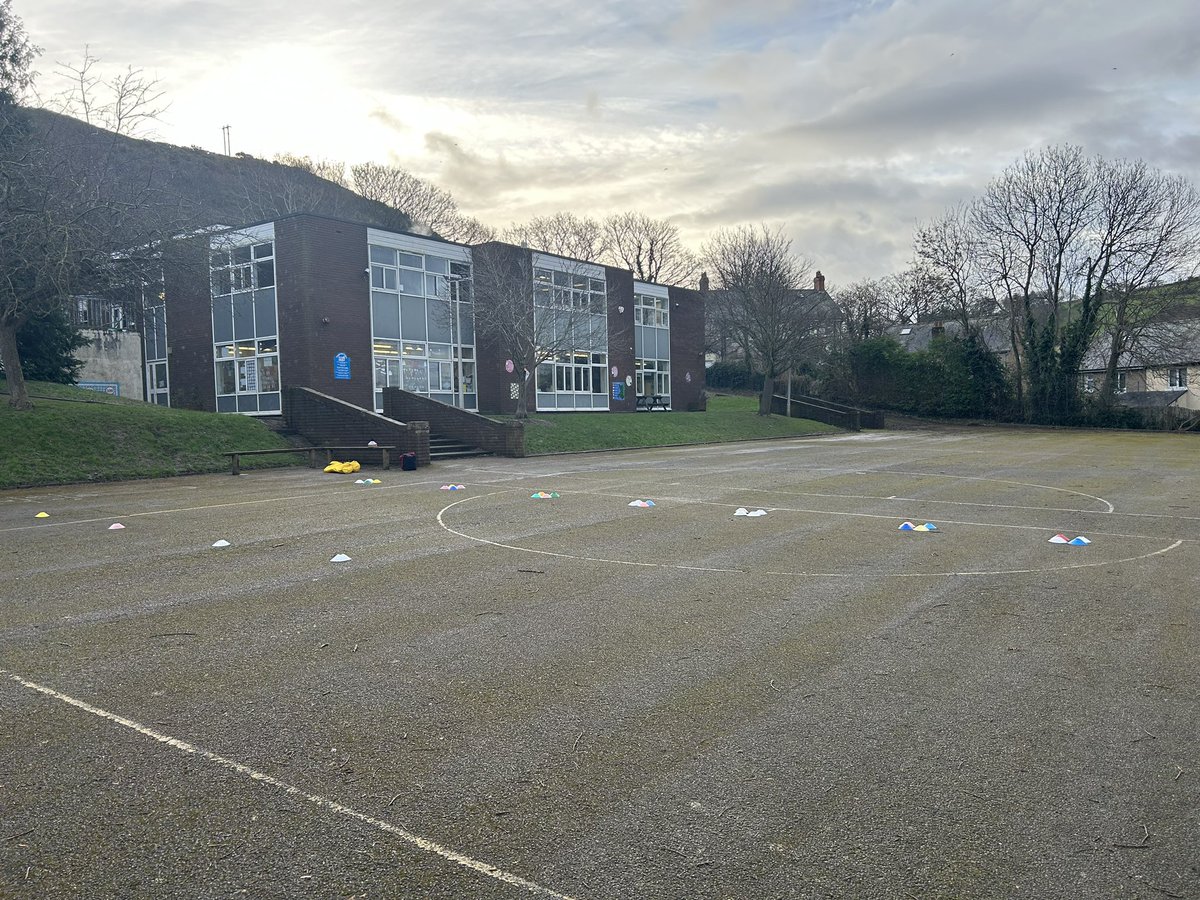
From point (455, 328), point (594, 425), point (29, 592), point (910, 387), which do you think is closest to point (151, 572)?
point (29, 592)

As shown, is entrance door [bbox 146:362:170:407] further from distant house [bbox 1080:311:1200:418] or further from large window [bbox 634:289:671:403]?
distant house [bbox 1080:311:1200:418]

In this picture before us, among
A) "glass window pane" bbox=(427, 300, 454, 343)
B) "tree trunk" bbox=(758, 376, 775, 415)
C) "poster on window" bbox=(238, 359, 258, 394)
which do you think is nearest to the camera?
"poster on window" bbox=(238, 359, 258, 394)

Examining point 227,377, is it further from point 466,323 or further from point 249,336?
point 466,323

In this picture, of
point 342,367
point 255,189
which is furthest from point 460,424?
point 255,189

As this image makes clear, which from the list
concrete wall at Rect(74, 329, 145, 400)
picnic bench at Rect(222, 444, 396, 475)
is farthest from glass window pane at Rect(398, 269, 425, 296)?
concrete wall at Rect(74, 329, 145, 400)

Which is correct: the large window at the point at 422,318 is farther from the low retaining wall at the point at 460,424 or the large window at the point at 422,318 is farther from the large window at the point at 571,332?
the large window at the point at 571,332

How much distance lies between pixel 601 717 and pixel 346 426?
2291 centimetres

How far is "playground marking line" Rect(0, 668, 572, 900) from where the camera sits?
10.1 ft

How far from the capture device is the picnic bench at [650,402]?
48.7 meters

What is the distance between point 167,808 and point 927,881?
120 inches

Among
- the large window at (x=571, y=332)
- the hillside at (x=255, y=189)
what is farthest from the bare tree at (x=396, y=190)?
the large window at (x=571, y=332)

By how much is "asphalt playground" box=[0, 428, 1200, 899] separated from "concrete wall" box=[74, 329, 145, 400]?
29.7m

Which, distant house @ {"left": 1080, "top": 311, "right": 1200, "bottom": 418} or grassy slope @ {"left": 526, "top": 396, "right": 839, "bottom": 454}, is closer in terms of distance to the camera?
grassy slope @ {"left": 526, "top": 396, "right": 839, "bottom": 454}

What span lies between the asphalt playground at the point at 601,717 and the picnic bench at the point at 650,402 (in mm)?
→ 38002
